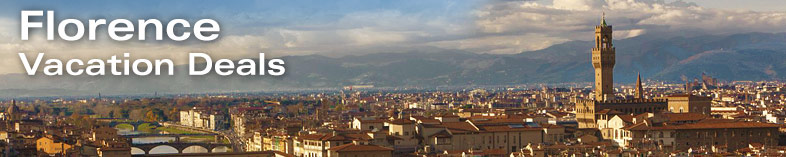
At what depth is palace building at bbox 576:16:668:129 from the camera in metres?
47.1

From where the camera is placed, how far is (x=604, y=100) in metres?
48.5

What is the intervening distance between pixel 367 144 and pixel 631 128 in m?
9.30

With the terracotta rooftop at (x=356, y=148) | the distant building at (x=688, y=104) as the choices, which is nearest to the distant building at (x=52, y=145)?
the terracotta rooftop at (x=356, y=148)

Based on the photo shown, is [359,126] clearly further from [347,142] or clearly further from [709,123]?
[709,123]

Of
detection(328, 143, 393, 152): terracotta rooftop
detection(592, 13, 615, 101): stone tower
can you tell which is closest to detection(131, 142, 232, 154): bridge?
detection(592, 13, 615, 101): stone tower

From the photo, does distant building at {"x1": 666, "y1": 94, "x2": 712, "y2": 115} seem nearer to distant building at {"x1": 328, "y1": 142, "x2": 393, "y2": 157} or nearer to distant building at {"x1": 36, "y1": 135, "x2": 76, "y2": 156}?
distant building at {"x1": 328, "y1": 142, "x2": 393, "y2": 157}

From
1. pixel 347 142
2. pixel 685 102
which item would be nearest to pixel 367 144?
pixel 347 142

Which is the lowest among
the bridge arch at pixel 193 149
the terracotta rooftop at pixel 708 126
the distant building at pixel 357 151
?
the bridge arch at pixel 193 149

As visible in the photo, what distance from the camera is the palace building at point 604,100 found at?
47094mm

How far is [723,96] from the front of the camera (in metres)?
106

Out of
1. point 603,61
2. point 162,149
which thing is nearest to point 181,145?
point 162,149

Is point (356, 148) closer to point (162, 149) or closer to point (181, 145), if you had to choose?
point (181, 145)

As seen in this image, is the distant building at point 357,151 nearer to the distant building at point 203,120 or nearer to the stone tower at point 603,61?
the stone tower at point 603,61

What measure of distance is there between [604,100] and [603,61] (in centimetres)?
276
